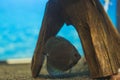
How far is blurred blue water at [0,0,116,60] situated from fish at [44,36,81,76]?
1149 mm

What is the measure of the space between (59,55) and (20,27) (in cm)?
137

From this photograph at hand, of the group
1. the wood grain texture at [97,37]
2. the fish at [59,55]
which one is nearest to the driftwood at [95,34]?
the wood grain texture at [97,37]

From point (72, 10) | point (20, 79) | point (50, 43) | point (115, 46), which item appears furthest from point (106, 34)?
point (20, 79)

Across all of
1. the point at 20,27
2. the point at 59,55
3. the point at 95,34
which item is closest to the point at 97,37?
the point at 95,34

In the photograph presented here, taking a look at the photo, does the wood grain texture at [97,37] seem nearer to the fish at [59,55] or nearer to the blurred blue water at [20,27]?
the fish at [59,55]

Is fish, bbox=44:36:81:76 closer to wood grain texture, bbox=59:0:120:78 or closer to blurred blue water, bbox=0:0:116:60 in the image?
wood grain texture, bbox=59:0:120:78

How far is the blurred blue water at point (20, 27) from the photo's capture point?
138 inches

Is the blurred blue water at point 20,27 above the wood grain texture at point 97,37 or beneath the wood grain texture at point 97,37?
above

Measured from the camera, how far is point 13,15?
353 cm

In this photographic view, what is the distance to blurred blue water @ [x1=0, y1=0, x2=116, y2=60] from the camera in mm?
3502

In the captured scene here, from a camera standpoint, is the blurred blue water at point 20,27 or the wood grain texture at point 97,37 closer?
the wood grain texture at point 97,37

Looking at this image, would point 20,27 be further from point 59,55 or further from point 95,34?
point 95,34

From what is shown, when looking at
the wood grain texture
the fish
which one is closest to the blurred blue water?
the fish

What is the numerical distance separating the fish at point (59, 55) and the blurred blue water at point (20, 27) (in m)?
1.15
